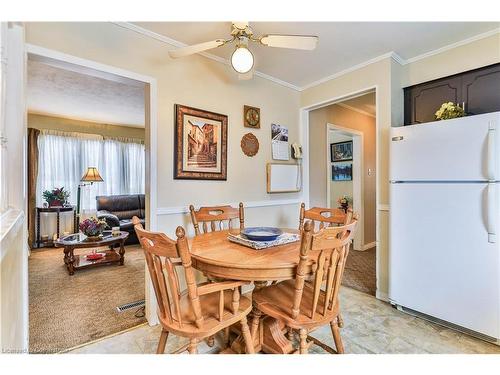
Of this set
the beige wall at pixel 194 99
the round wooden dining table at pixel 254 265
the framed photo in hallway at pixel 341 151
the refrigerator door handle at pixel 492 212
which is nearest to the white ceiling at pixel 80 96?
the beige wall at pixel 194 99

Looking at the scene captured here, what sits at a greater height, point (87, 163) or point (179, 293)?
point (87, 163)

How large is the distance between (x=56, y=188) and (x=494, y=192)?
20.6ft

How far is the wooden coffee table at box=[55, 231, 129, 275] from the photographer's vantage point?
324cm

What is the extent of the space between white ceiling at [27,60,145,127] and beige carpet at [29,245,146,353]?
2.20m

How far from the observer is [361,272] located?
10.8ft

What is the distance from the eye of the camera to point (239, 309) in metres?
1.42

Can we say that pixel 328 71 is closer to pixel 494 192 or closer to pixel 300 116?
pixel 300 116

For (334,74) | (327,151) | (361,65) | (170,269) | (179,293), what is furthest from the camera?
(327,151)

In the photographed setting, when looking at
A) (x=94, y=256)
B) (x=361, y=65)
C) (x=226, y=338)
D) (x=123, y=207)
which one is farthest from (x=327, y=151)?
(x=123, y=207)

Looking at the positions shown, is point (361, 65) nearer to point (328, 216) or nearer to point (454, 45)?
point (454, 45)

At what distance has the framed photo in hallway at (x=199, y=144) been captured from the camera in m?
2.26

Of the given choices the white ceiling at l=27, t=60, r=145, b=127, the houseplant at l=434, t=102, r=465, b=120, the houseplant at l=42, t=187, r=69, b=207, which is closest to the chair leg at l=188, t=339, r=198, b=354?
the white ceiling at l=27, t=60, r=145, b=127

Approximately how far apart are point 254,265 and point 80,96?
4.05m
